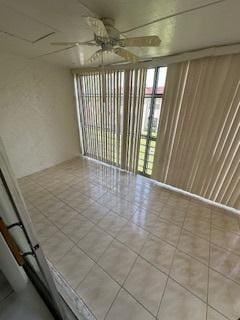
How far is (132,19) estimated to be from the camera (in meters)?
1.37

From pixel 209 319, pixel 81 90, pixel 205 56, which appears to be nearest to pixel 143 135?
pixel 205 56

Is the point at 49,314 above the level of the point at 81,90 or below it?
below

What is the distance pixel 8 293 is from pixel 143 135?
3.05m

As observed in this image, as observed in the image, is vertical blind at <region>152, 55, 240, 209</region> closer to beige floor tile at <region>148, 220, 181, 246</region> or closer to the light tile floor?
the light tile floor

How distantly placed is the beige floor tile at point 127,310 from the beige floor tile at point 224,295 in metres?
0.69

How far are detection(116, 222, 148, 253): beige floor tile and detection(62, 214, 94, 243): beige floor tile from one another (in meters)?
0.49

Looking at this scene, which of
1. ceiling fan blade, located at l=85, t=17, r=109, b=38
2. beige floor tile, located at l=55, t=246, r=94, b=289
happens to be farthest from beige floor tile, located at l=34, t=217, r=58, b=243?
ceiling fan blade, located at l=85, t=17, r=109, b=38

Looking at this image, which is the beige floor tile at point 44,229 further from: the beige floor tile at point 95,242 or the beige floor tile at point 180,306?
the beige floor tile at point 180,306

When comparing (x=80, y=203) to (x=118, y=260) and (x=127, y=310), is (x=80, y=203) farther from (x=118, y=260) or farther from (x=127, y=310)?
(x=127, y=310)

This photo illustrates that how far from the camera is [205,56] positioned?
2.14 meters

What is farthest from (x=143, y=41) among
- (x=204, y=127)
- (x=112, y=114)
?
(x=112, y=114)

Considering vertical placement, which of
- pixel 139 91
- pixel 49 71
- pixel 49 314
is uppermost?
pixel 49 71

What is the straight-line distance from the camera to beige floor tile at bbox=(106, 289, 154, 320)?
1413mm

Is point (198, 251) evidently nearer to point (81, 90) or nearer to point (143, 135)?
point (143, 135)
